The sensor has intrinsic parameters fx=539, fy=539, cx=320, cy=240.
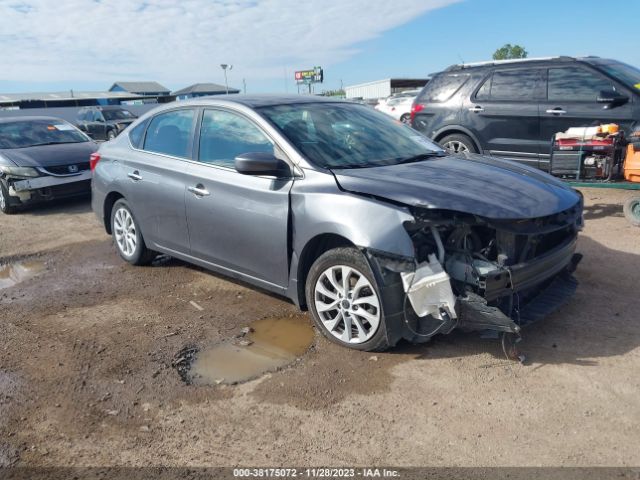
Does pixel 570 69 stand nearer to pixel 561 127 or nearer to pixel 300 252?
pixel 561 127

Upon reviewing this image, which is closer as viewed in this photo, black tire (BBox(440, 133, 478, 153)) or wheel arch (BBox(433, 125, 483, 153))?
wheel arch (BBox(433, 125, 483, 153))

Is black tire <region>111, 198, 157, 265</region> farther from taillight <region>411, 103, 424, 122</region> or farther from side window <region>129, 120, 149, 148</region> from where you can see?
taillight <region>411, 103, 424, 122</region>

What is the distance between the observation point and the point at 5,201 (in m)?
9.15

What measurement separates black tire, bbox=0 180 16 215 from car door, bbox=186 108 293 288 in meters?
5.91

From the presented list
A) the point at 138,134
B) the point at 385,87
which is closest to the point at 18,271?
the point at 138,134

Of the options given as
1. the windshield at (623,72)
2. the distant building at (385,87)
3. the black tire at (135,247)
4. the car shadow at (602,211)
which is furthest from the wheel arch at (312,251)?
the distant building at (385,87)

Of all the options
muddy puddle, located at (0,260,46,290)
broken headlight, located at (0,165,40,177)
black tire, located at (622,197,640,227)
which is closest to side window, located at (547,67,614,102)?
black tire, located at (622,197,640,227)

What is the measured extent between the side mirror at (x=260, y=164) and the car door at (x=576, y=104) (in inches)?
206

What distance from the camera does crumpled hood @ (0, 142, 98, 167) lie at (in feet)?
29.7

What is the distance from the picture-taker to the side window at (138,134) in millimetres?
5588

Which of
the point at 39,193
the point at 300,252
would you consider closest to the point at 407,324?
the point at 300,252

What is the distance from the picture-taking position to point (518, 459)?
2.64m

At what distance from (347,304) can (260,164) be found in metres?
1.18

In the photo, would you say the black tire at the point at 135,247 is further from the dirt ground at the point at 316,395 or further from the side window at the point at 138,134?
the dirt ground at the point at 316,395
